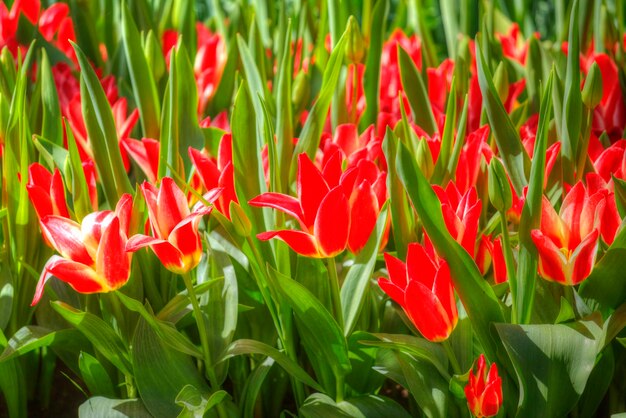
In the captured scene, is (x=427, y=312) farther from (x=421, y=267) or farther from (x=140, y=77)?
(x=140, y=77)

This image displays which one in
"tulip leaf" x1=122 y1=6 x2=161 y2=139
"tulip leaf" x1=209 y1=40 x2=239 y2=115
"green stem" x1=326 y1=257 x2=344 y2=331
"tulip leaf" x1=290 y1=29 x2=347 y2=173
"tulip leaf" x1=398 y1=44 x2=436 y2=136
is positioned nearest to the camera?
"green stem" x1=326 y1=257 x2=344 y2=331

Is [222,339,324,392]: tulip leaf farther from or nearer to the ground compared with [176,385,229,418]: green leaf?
farther from the ground

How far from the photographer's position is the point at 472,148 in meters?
1.04

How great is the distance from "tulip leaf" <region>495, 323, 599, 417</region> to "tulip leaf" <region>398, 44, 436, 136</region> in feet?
1.72

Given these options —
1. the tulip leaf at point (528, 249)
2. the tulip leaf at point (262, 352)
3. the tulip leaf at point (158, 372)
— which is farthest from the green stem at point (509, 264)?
the tulip leaf at point (158, 372)

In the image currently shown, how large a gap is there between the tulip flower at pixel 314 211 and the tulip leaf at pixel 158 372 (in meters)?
0.19

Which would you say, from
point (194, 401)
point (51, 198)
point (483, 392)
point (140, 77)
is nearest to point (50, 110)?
point (140, 77)

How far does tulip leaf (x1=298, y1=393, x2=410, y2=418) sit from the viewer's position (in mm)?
892

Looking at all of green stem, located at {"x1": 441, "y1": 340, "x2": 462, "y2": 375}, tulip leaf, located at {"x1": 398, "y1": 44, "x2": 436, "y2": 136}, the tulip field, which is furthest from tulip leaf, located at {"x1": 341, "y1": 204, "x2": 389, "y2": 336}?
tulip leaf, located at {"x1": 398, "y1": 44, "x2": 436, "y2": 136}

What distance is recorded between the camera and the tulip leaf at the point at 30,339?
3.03 ft

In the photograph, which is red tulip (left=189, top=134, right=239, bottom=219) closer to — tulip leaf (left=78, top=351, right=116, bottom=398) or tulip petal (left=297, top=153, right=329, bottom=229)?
tulip petal (left=297, top=153, right=329, bottom=229)

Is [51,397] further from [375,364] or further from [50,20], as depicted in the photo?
[50,20]

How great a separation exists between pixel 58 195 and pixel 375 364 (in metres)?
0.38

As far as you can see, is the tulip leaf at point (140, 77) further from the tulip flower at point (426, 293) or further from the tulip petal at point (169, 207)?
the tulip flower at point (426, 293)
